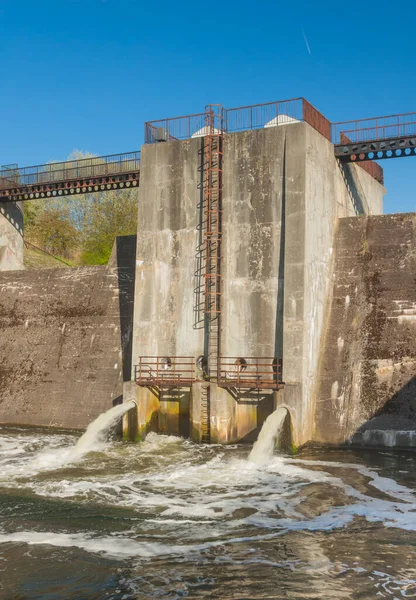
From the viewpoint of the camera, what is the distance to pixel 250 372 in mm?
20953

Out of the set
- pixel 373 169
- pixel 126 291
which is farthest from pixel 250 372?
pixel 373 169

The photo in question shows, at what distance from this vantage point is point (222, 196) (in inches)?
894

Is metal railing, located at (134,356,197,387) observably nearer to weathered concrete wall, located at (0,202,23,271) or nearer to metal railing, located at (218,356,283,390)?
metal railing, located at (218,356,283,390)

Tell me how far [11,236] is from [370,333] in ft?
78.5

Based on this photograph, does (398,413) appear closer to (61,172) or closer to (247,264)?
(247,264)

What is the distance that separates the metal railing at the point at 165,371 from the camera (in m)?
22.0

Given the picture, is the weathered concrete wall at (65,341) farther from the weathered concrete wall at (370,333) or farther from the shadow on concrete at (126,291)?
the weathered concrete wall at (370,333)

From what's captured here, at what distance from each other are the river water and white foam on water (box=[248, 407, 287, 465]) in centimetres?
26

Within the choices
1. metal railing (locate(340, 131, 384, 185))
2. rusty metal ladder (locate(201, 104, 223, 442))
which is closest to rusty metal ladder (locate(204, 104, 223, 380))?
rusty metal ladder (locate(201, 104, 223, 442))

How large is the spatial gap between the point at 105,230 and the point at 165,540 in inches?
1692

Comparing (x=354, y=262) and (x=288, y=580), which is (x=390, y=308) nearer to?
(x=354, y=262)

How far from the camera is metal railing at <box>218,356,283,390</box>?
20688 mm

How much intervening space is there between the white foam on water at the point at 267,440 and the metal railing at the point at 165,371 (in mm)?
3544

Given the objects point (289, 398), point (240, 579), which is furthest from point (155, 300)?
point (240, 579)
